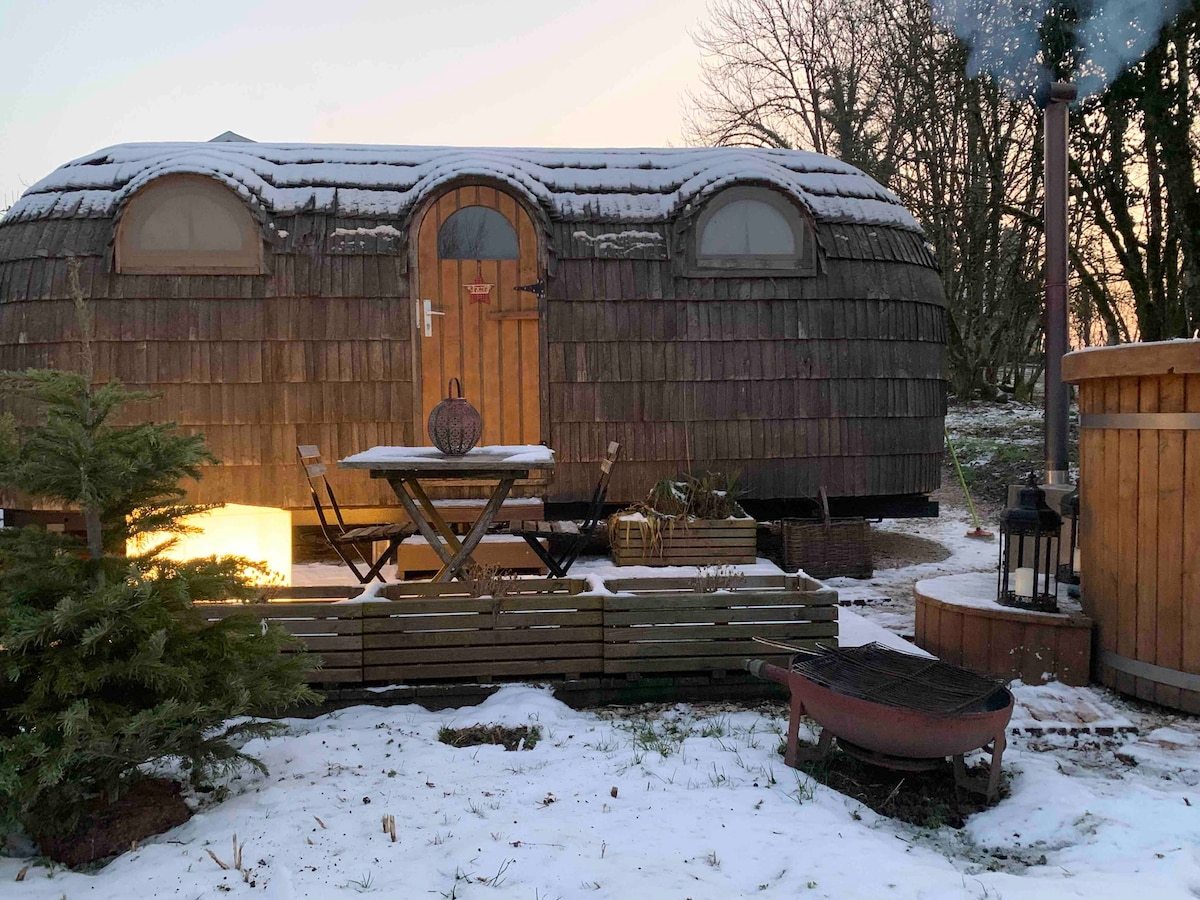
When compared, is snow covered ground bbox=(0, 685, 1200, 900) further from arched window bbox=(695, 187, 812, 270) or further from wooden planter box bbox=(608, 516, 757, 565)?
arched window bbox=(695, 187, 812, 270)

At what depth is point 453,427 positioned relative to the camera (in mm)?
4934

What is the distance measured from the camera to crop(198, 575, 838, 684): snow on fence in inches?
153

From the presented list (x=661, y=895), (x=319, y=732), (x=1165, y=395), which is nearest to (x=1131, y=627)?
(x=1165, y=395)

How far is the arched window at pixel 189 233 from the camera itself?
266 inches

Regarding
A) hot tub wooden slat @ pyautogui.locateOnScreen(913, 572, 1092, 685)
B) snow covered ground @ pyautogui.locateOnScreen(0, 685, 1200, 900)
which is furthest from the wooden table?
hot tub wooden slat @ pyautogui.locateOnScreen(913, 572, 1092, 685)

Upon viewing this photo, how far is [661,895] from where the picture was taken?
2277 mm

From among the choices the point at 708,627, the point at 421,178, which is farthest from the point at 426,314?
the point at 708,627

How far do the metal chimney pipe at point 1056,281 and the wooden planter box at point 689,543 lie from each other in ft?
7.00

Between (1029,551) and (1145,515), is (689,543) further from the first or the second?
(1145,515)

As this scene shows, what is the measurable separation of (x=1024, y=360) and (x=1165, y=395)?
650 inches

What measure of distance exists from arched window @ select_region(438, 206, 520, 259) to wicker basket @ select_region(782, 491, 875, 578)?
131 inches

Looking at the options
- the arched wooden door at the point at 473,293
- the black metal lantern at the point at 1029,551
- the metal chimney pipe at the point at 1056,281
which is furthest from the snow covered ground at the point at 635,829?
the arched wooden door at the point at 473,293

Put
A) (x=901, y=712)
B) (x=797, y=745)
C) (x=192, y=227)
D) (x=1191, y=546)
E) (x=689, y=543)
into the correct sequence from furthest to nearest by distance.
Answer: (x=192, y=227), (x=689, y=543), (x=1191, y=546), (x=797, y=745), (x=901, y=712)

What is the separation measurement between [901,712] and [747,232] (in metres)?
5.12
